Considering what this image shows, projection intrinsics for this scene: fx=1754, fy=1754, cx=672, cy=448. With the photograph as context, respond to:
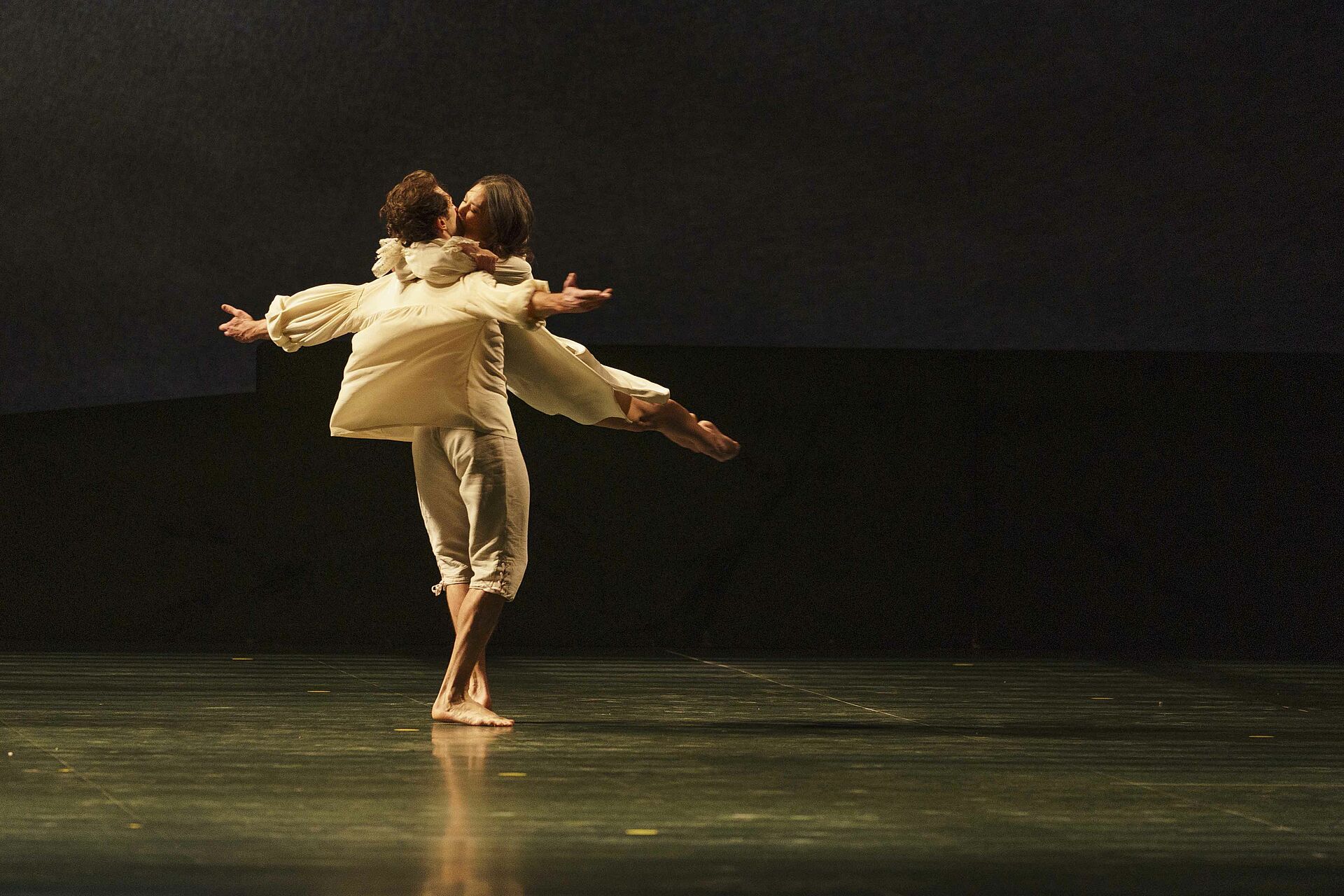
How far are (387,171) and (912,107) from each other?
181 centimetres

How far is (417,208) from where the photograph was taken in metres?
3.25

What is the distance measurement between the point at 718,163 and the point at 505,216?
2791mm

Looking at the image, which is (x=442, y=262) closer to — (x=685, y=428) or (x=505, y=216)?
(x=505, y=216)

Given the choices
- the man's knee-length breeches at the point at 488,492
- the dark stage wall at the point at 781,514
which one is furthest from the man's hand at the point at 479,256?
the dark stage wall at the point at 781,514

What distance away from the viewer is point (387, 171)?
232 inches

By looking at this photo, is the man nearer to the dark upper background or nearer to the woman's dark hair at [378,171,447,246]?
the woman's dark hair at [378,171,447,246]

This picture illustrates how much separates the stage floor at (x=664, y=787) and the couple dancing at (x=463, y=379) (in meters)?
0.27

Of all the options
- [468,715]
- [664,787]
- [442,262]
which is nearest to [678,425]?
[442,262]

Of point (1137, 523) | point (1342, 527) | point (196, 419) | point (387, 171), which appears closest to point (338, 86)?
point (387, 171)

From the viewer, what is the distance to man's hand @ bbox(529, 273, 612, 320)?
2945 millimetres

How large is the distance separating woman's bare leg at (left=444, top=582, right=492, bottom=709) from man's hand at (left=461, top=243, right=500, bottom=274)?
60 cm

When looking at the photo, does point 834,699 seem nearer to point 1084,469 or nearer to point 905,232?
point 1084,469

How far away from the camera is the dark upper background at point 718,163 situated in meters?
5.82

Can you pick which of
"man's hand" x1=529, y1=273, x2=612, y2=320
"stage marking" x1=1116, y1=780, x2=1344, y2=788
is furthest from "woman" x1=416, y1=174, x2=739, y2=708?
"stage marking" x1=1116, y1=780, x2=1344, y2=788
